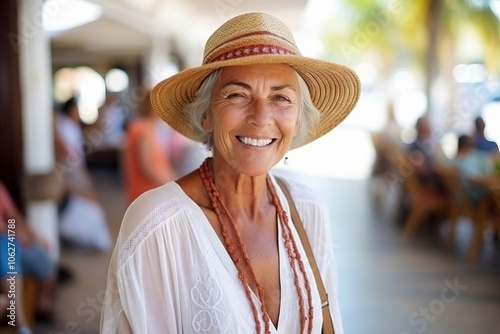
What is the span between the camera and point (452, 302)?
13.8 ft

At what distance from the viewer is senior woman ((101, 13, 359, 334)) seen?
3.80 ft

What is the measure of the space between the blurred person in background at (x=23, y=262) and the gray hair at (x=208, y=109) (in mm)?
1900

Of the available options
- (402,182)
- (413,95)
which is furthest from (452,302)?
(413,95)

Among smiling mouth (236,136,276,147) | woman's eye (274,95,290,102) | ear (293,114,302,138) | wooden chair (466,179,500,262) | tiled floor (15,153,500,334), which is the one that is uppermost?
woman's eye (274,95,290,102)

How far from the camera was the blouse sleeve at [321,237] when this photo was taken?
1413 millimetres

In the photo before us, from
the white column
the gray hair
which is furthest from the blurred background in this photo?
the gray hair

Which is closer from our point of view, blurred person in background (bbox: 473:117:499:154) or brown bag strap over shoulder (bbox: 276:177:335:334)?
brown bag strap over shoulder (bbox: 276:177:335:334)

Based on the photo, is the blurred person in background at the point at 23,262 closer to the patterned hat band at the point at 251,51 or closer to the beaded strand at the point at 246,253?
the beaded strand at the point at 246,253

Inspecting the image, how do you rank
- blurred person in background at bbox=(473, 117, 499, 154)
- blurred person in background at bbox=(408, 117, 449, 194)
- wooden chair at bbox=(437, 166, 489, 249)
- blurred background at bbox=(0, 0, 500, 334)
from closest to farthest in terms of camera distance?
blurred background at bbox=(0, 0, 500, 334) < wooden chair at bbox=(437, 166, 489, 249) < blurred person in background at bbox=(408, 117, 449, 194) < blurred person in background at bbox=(473, 117, 499, 154)

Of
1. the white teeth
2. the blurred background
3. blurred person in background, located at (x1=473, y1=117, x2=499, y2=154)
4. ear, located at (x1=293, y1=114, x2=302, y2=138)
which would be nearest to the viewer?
the white teeth

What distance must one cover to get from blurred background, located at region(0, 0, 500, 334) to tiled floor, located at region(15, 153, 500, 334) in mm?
16

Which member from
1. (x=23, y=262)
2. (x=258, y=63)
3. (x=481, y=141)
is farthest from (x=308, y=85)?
(x=481, y=141)

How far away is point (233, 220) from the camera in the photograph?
129 centimetres

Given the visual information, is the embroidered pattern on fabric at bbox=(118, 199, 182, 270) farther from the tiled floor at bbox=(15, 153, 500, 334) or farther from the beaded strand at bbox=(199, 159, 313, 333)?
the tiled floor at bbox=(15, 153, 500, 334)
